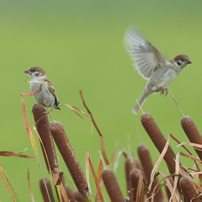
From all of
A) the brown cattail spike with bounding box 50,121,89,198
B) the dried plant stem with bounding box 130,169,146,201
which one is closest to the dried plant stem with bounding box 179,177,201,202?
the dried plant stem with bounding box 130,169,146,201

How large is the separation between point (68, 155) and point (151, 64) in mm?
1267

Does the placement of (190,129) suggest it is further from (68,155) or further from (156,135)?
(68,155)

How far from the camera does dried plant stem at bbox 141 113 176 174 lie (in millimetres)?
1319

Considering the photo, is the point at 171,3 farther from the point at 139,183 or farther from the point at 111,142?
the point at 139,183

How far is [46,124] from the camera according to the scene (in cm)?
133

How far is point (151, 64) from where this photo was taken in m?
2.49

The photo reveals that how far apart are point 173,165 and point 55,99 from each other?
39 centimetres

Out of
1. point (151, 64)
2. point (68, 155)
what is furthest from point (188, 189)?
point (151, 64)

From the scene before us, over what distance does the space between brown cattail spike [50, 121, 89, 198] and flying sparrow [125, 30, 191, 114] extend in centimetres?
89

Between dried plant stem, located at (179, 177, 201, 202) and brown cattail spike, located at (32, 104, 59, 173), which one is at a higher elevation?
brown cattail spike, located at (32, 104, 59, 173)

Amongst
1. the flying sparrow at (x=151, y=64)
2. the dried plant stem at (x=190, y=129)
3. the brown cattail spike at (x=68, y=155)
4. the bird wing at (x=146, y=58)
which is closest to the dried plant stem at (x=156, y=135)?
the dried plant stem at (x=190, y=129)

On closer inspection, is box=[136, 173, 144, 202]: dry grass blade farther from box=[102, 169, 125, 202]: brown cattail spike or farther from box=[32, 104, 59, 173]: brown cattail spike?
box=[32, 104, 59, 173]: brown cattail spike

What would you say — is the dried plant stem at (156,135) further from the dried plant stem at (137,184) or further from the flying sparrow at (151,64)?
the flying sparrow at (151,64)

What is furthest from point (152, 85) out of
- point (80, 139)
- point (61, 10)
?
point (61, 10)
